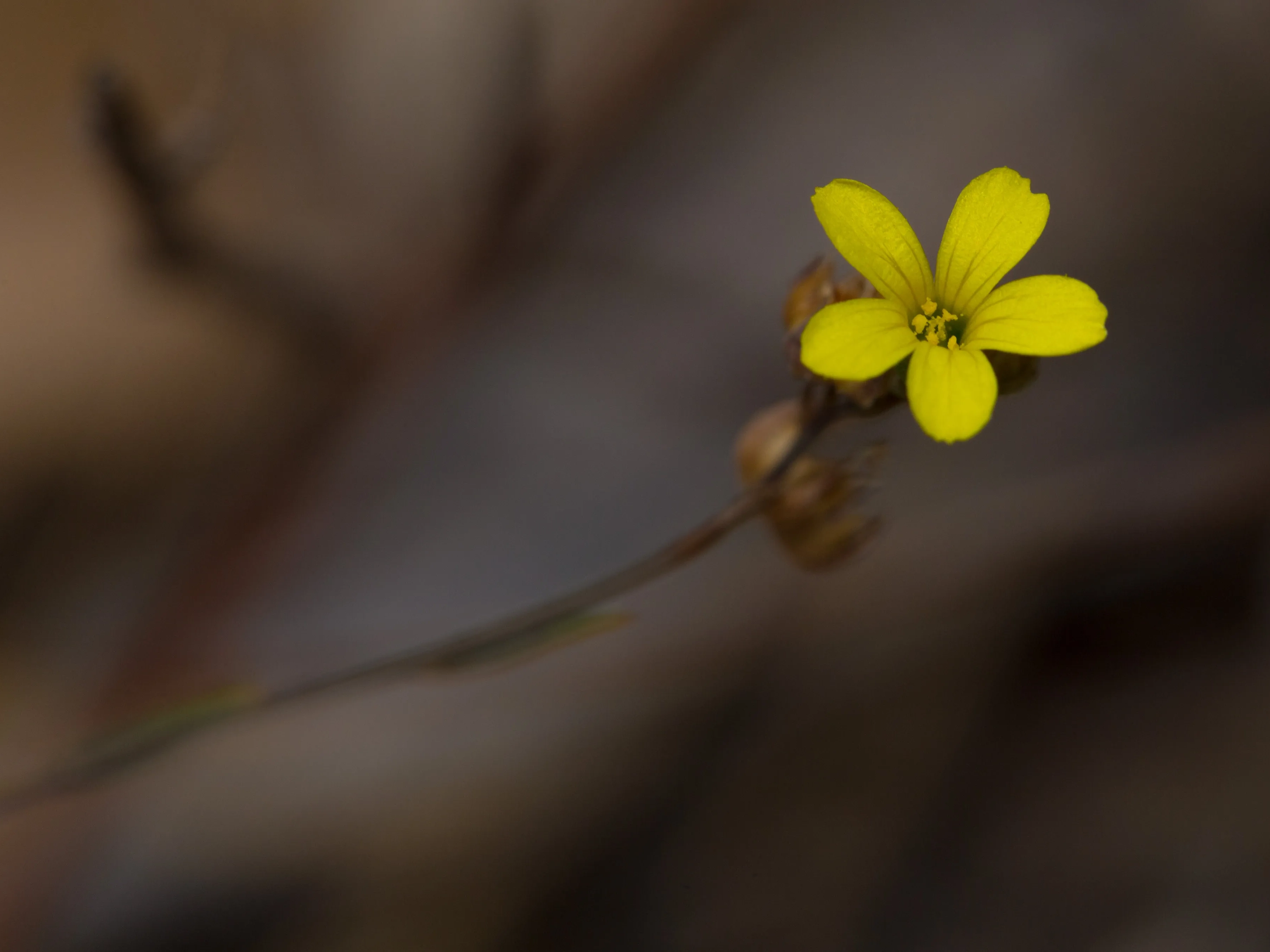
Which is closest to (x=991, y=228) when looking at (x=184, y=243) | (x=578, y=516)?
(x=578, y=516)

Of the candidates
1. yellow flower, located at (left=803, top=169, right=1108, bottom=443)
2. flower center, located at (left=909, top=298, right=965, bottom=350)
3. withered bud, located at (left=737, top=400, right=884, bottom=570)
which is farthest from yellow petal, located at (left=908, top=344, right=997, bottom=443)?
withered bud, located at (left=737, top=400, right=884, bottom=570)

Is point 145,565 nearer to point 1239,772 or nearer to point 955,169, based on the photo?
point 955,169

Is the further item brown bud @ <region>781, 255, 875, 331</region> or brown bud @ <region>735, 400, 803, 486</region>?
brown bud @ <region>735, 400, 803, 486</region>

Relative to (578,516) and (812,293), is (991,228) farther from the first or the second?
(578,516)

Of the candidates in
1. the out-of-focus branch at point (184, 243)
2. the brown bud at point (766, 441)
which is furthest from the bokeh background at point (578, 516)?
the brown bud at point (766, 441)

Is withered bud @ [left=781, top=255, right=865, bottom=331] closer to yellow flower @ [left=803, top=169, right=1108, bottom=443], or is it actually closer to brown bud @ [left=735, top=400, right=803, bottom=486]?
yellow flower @ [left=803, top=169, right=1108, bottom=443]

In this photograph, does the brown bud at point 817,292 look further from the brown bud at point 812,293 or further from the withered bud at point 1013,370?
the withered bud at point 1013,370
